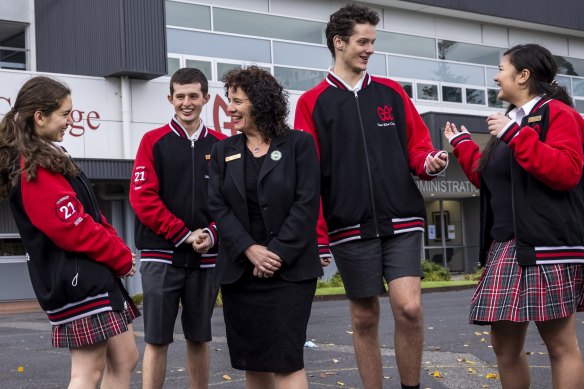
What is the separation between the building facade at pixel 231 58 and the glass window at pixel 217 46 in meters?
0.03

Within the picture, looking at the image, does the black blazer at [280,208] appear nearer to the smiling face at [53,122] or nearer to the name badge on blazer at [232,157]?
the name badge on blazer at [232,157]

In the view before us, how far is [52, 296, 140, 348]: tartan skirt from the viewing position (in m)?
4.92

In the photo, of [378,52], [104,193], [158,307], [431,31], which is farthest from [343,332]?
[431,31]

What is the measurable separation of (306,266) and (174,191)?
1519 millimetres

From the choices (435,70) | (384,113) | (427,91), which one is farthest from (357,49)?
(435,70)

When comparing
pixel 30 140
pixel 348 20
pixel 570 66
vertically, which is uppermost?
pixel 570 66

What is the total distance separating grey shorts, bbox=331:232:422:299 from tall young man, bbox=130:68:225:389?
0.94 m

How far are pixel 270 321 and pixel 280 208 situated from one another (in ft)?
1.99

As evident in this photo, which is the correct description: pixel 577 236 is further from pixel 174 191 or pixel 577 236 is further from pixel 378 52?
pixel 378 52

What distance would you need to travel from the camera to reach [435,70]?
29.4m

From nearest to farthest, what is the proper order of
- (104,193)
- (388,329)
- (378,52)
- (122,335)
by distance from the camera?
(122,335)
(388,329)
(104,193)
(378,52)

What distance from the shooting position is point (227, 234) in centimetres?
521

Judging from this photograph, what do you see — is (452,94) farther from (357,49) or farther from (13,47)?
(357,49)

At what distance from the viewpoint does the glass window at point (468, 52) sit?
30016 millimetres
